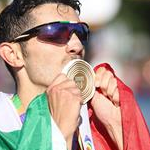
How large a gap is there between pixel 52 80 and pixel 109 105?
0.50 meters

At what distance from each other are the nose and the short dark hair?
0.96ft

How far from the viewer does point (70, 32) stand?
4.32 meters

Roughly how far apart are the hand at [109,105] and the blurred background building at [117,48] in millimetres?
6551

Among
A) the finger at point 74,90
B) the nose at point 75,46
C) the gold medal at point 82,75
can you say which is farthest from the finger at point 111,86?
the finger at point 74,90

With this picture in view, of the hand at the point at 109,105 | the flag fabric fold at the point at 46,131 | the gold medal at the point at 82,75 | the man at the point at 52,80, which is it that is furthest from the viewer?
the hand at the point at 109,105

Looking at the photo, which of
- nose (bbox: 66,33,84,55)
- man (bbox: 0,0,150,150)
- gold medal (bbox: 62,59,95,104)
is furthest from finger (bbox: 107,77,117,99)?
nose (bbox: 66,33,84,55)

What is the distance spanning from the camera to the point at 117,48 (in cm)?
2109

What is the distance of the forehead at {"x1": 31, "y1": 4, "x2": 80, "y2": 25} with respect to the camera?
4.37 metres

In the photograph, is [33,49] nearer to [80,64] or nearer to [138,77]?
[80,64]

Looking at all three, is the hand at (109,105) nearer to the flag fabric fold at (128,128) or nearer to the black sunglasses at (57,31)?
the flag fabric fold at (128,128)

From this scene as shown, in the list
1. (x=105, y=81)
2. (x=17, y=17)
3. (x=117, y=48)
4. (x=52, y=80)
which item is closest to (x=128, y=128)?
(x=105, y=81)

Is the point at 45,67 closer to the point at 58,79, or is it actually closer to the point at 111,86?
the point at 58,79

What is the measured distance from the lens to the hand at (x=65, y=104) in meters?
3.85

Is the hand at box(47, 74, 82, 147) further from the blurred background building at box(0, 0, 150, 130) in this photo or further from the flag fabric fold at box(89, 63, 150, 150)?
the blurred background building at box(0, 0, 150, 130)
